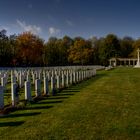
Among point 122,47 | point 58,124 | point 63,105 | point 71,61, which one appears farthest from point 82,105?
point 122,47

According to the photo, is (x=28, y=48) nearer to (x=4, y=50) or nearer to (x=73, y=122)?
(x=4, y=50)

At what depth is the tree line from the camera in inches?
3009

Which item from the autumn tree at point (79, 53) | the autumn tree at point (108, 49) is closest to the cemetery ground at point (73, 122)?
the autumn tree at point (79, 53)

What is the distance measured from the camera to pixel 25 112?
1140cm

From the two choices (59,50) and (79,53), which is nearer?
(79,53)

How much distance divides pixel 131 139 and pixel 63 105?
529cm

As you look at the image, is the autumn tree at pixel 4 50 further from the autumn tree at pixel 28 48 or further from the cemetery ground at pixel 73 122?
the cemetery ground at pixel 73 122

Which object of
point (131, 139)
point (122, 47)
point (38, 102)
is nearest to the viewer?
point (131, 139)

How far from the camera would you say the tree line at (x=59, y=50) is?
76.4m

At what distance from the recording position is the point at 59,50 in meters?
114

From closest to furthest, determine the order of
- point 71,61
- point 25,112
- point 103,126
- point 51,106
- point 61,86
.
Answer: point 103,126 → point 25,112 → point 51,106 → point 61,86 → point 71,61

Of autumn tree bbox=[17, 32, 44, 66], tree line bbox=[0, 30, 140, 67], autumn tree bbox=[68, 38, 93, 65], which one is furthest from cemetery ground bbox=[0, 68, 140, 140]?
autumn tree bbox=[68, 38, 93, 65]

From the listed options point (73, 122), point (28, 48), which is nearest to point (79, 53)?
point (28, 48)

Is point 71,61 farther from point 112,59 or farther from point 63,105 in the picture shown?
point 63,105
